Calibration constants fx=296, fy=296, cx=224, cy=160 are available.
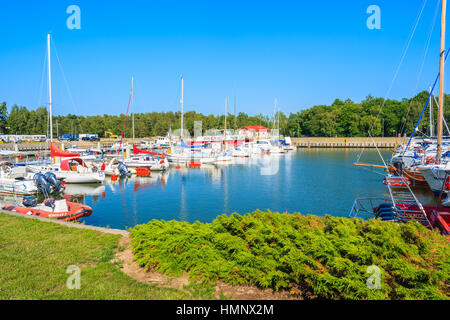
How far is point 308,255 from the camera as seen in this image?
685 cm

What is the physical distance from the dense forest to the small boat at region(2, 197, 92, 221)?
96382mm

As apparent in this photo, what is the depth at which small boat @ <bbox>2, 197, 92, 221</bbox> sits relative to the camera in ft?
60.1

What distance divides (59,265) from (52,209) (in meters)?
12.8

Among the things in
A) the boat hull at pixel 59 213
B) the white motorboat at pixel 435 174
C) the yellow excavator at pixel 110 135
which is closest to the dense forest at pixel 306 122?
the yellow excavator at pixel 110 135

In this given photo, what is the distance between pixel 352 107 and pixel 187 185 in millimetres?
117223

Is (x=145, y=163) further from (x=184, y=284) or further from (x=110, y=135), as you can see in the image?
(x=110, y=135)

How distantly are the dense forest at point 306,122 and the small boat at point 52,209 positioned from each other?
316 feet

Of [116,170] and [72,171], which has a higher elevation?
[72,171]

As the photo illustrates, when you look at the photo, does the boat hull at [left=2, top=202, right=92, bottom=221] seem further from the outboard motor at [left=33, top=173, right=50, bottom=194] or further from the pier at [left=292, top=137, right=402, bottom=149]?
the pier at [left=292, top=137, right=402, bottom=149]

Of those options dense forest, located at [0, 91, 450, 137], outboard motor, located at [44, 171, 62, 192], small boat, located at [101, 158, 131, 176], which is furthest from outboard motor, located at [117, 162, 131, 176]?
dense forest, located at [0, 91, 450, 137]

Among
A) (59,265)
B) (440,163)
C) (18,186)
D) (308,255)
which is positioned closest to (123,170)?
(18,186)

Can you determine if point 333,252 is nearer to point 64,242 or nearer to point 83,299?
point 83,299

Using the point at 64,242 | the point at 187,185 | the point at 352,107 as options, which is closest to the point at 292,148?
the point at 352,107

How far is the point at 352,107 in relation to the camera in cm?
13300
